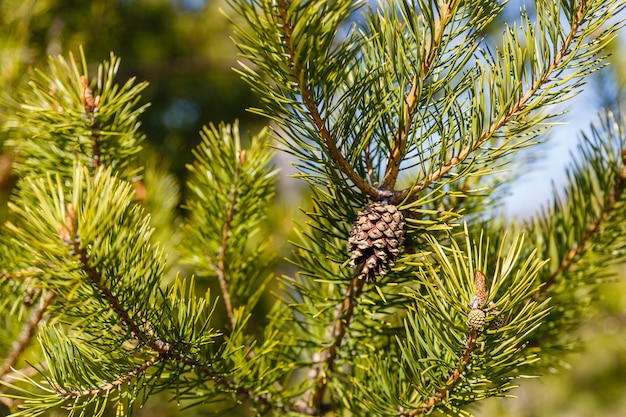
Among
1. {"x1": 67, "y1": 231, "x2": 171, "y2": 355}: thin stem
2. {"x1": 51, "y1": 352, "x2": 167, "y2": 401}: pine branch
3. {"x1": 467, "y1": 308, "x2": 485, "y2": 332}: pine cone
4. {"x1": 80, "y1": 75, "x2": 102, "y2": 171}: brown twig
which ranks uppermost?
{"x1": 80, "y1": 75, "x2": 102, "y2": 171}: brown twig

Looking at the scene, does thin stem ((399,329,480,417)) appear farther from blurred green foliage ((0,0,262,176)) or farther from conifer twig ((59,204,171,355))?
blurred green foliage ((0,0,262,176))

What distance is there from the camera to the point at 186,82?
157cm

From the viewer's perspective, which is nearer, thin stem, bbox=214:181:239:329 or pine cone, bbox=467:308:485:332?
pine cone, bbox=467:308:485:332

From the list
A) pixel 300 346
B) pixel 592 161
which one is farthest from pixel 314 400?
pixel 592 161

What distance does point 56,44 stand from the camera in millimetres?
956

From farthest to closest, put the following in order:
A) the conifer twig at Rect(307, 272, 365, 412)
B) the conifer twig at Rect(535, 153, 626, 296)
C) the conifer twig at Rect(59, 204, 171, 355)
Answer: the conifer twig at Rect(535, 153, 626, 296) → the conifer twig at Rect(307, 272, 365, 412) → the conifer twig at Rect(59, 204, 171, 355)

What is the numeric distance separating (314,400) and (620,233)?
385 mm

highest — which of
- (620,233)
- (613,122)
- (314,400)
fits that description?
(613,122)

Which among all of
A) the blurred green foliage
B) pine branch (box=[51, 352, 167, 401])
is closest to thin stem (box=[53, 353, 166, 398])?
pine branch (box=[51, 352, 167, 401])

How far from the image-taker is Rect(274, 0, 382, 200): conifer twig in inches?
13.7

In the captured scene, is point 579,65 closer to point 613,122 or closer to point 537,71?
point 537,71

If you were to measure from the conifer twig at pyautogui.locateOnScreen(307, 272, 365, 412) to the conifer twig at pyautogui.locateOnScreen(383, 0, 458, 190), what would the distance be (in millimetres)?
108

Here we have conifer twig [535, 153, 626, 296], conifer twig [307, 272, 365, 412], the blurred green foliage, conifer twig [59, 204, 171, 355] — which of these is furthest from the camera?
the blurred green foliage

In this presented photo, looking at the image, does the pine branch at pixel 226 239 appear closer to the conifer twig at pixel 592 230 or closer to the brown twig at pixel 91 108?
the brown twig at pixel 91 108
